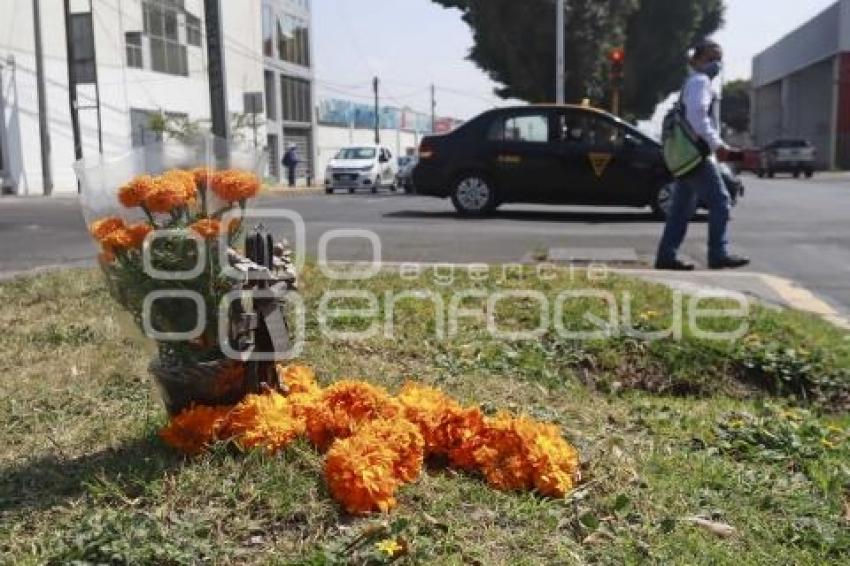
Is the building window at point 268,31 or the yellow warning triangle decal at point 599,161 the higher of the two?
the building window at point 268,31

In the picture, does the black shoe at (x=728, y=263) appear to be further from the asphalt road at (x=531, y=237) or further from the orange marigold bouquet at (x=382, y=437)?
the orange marigold bouquet at (x=382, y=437)

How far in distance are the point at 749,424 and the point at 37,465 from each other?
2671 mm

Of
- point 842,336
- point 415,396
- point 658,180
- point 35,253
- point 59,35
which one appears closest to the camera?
point 415,396

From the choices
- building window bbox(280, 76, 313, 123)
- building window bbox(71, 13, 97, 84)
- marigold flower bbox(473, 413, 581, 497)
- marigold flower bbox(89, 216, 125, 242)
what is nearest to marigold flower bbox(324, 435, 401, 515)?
marigold flower bbox(473, 413, 581, 497)

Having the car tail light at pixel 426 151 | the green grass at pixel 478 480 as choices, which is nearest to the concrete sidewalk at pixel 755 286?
the green grass at pixel 478 480

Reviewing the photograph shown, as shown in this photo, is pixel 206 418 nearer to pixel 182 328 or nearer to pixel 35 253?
pixel 182 328

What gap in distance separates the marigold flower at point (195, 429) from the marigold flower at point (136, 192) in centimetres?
72

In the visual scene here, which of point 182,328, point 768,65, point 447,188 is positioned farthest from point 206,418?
point 768,65

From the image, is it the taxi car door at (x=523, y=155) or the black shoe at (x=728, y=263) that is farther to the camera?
the taxi car door at (x=523, y=155)

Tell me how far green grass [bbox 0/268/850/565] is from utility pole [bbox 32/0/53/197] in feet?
75.9

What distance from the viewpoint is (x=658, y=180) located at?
12641 millimetres

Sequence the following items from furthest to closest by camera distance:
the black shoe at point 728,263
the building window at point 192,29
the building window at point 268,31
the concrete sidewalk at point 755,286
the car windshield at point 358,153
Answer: the building window at point 268,31, the building window at point 192,29, the car windshield at point 358,153, the black shoe at point 728,263, the concrete sidewalk at point 755,286

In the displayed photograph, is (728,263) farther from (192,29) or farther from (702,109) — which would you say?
(192,29)

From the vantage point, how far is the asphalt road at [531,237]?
8.49 metres
